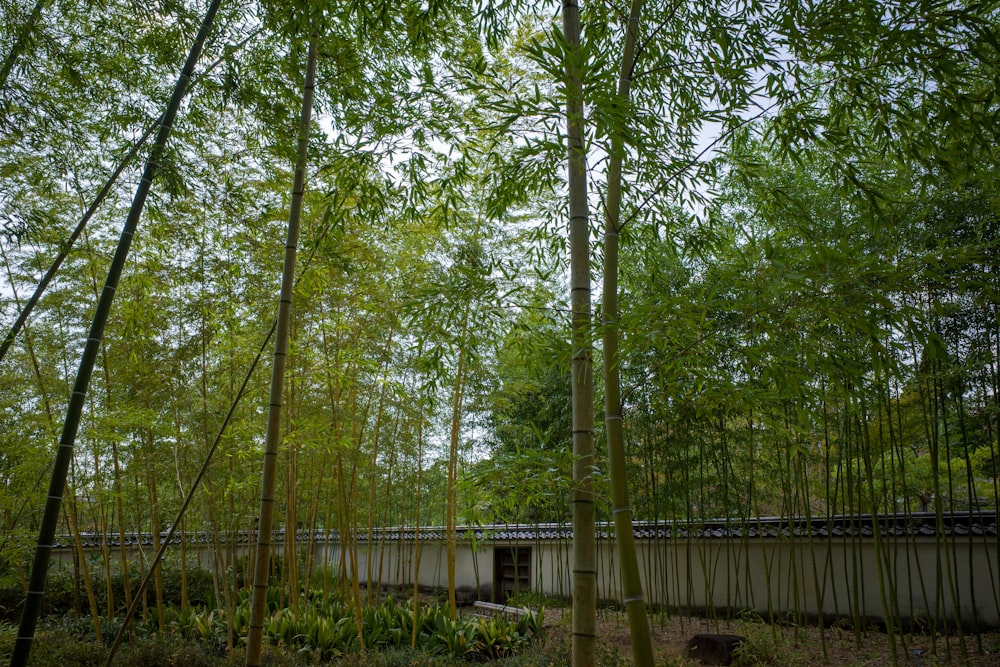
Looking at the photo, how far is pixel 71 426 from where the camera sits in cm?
280

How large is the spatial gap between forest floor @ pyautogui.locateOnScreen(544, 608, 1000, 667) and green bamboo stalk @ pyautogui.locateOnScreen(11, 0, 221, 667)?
13.1ft

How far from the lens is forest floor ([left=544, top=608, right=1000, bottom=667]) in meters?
4.94

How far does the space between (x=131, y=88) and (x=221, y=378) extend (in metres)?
2.86

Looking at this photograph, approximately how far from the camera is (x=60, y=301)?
5.65 m

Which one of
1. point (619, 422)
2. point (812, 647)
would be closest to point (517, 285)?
point (619, 422)

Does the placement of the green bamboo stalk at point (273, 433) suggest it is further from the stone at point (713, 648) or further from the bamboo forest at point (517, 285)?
the stone at point (713, 648)

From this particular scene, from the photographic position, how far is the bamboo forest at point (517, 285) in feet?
8.07

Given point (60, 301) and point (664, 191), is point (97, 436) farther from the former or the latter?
point (664, 191)

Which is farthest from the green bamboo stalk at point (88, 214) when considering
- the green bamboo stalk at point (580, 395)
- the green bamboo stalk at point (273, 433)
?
the green bamboo stalk at point (580, 395)

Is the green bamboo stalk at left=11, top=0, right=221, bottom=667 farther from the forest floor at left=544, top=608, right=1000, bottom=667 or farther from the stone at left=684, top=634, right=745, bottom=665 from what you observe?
the stone at left=684, top=634, right=745, bottom=665

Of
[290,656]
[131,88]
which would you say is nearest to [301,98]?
[131,88]

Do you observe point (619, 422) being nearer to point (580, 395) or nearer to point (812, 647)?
point (580, 395)

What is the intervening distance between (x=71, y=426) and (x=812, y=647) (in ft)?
18.6

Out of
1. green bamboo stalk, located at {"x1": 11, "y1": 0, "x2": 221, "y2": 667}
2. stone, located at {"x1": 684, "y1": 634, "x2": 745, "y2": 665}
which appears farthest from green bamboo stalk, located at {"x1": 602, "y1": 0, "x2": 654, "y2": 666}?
stone, located at {"x1": 684, "y1": 634, "x2": 745, "y2": 665}
